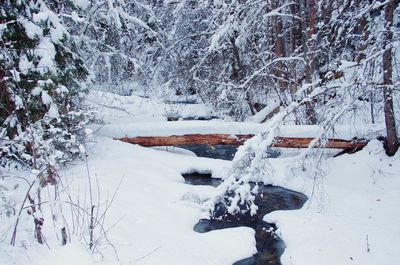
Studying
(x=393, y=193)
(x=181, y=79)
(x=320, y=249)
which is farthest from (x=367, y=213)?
(x=181, y=79)

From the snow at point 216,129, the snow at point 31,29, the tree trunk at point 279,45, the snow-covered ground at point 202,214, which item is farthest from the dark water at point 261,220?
the tree trunk at point 279,45

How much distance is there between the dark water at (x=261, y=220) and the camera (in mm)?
5703

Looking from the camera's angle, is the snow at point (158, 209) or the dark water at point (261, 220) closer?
the snow at point (158, 209)

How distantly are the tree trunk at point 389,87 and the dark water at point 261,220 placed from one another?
6.23 ft

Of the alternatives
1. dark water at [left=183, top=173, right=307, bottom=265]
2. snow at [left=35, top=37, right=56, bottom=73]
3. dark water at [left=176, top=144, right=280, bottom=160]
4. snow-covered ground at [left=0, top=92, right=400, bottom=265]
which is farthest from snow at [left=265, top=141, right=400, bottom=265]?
snow at [left=35, top=37, right=56, bottom=73]

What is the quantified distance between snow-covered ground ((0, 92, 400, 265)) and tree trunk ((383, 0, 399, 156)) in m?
0.27

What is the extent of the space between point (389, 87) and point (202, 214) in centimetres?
361

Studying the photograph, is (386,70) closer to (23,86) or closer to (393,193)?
(393,193)

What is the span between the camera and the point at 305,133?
858 centimetres

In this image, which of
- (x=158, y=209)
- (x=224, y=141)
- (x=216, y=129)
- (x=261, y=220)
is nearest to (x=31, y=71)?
(x=158, y=209)

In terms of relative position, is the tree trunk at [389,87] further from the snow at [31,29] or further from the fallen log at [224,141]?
the snow at [31,29]

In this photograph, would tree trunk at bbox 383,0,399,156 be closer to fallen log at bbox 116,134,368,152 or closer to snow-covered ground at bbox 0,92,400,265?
snow-covered ground at bbox 0,92,400,265

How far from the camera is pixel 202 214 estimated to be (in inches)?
266

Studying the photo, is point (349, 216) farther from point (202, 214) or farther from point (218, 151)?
point (218, 151)
